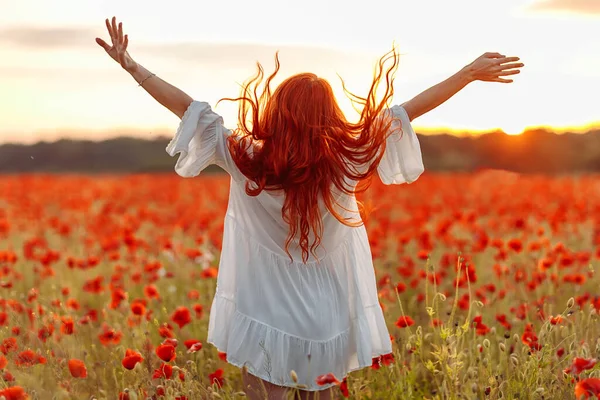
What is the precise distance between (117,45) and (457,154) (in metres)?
15.6

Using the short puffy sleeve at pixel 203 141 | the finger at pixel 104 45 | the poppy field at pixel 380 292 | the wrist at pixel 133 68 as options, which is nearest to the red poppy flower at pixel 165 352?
the poppy field at pixel 380 292

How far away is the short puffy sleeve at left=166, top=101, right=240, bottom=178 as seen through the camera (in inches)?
106

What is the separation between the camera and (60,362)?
10.2 ft

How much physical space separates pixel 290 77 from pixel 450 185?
23.8 ft

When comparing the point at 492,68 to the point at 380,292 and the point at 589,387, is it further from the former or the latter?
the point at 380,292

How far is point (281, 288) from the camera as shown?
279 centimetres

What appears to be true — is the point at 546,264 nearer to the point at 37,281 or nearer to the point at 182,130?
the point at 182,130

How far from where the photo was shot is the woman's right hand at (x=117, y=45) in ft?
9.04

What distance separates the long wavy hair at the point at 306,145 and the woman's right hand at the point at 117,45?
16.9 inches

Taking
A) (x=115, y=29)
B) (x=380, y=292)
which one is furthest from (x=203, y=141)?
(x=380, y=292)

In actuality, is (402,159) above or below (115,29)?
below

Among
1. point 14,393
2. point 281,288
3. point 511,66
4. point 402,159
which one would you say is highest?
point 511,66

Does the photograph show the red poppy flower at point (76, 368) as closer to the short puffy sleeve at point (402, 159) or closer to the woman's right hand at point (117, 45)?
the woman's right hand at point (117, 45)

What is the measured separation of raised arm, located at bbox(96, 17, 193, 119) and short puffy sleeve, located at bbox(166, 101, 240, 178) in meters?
0.05
